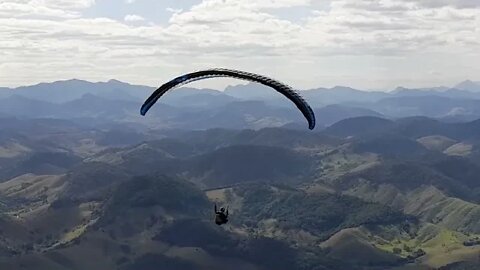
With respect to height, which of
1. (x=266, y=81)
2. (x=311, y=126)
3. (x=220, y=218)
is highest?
(x=266, y=81)

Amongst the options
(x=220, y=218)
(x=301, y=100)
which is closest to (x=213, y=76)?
(x=301, y=100)

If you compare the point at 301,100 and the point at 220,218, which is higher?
the point at 301,100

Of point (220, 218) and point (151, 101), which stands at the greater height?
point (151, 101)

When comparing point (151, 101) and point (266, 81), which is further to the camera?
point (151, 101)

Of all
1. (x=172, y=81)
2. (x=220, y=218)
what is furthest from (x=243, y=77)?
(x=220, y=218)

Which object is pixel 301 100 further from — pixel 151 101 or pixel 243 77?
pixel 151 101

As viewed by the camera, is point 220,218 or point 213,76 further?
point 213,76

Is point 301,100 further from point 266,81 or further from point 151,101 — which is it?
point 151,101
